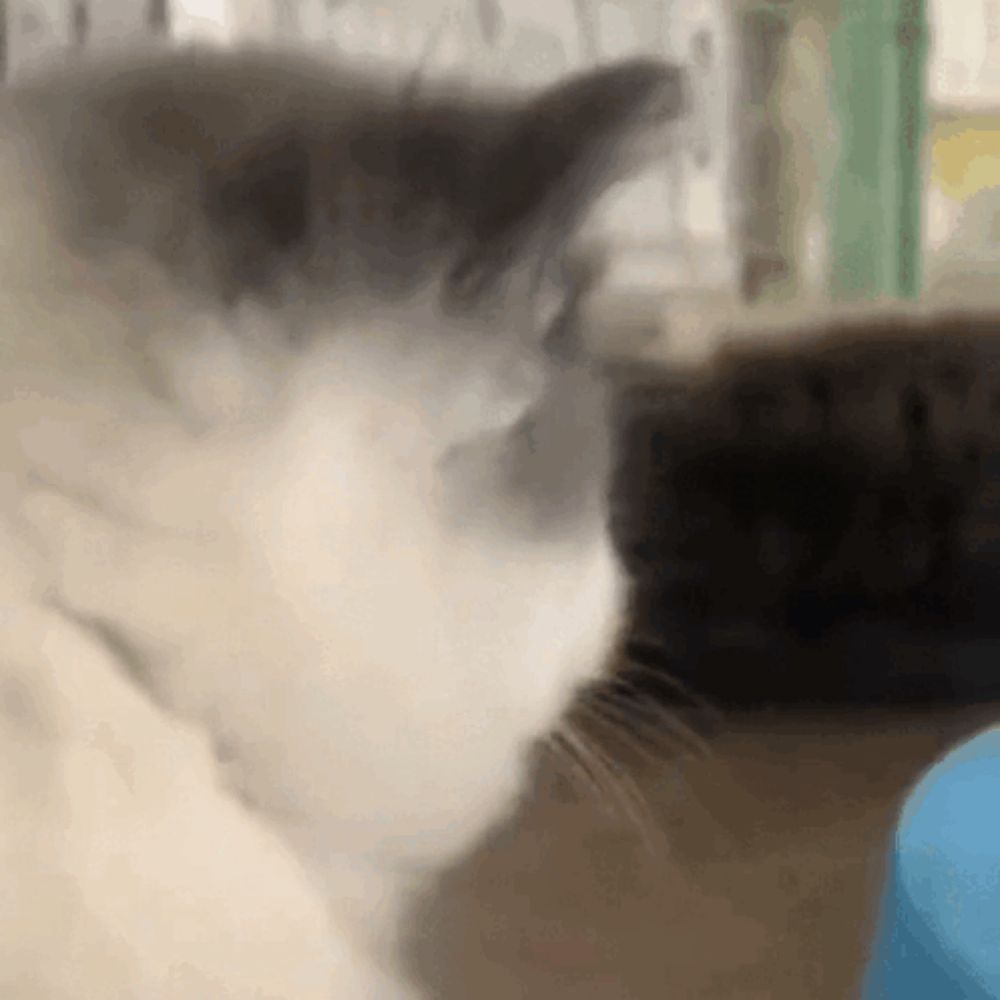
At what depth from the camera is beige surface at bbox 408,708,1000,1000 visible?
671 mm

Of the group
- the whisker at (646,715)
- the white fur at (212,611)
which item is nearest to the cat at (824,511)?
the whisker at (646,715)

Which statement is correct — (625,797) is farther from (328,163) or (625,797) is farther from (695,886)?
(328,163)

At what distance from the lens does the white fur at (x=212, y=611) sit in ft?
1.44

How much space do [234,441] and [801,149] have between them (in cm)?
56

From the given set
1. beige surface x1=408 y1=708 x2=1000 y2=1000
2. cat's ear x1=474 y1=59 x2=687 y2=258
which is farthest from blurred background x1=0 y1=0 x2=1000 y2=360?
beige surface x1=408 y1=708 x2=1000 y2=1000

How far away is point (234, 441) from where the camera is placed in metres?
0.45

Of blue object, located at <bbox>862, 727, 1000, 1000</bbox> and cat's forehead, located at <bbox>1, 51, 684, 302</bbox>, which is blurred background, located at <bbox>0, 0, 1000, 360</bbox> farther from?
blue object, located at <bbox>862, 727, 1000, 1000</bbox>

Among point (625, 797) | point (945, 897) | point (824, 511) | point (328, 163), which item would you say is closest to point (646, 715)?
point (625, 797)

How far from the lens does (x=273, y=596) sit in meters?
0.47

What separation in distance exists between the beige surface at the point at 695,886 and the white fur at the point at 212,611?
0.17 metres

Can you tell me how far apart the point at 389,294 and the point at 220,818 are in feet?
0.73

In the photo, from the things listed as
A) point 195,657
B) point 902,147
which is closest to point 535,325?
point 195,657

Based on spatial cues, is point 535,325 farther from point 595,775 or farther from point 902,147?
point 902,147

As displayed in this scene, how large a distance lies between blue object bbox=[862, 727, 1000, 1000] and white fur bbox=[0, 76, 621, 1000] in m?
0.19
